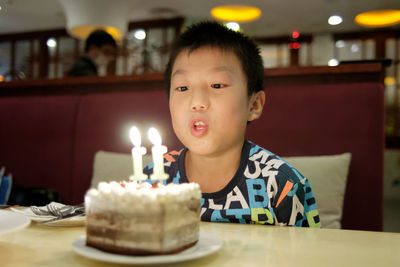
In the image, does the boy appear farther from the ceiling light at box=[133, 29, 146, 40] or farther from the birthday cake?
the ceiling light at box=[133, 29, 146, 40]

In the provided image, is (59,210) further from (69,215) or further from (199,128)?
(199,128)

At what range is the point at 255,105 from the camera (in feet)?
4.23

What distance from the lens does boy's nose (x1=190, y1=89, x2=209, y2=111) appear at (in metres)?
1.01

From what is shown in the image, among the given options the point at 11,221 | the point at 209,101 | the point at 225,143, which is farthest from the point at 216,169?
the point at 11,221

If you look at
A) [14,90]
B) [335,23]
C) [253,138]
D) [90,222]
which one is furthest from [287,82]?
[335,23]

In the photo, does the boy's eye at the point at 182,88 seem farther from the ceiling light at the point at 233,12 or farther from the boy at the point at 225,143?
the ceiling light at the point at 233,12

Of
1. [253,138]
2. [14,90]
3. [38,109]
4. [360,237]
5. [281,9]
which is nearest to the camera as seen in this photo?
[360,237]

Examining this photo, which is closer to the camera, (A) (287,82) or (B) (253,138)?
(B) (253,138)

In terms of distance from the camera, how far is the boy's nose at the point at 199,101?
1014 millimetres

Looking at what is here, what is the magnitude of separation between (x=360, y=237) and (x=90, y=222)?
1.54 feet

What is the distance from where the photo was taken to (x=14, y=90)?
2.97 metres

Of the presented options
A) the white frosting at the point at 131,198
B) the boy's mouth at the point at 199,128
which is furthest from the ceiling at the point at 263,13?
the white frosting at the point at 131,198

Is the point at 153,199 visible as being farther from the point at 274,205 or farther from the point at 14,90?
the point at 14,90

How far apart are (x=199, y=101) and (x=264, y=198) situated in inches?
13.2
